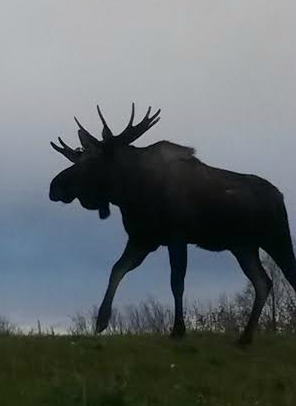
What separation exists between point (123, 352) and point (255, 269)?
3368mm

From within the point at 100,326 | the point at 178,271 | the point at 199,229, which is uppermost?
the point at 199,229

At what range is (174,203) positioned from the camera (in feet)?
54.2

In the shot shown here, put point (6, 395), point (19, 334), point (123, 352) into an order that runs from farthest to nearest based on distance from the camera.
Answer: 1. point (19, 334)
2. point (123, 352)
3. point (6, 395)

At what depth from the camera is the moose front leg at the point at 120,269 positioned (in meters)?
16.8

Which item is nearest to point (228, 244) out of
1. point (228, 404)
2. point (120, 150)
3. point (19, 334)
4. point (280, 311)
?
point (120, 150)

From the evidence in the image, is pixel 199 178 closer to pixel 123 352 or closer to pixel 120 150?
pixel 120 150

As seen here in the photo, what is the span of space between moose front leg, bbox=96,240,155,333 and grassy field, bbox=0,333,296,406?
2.74 feet

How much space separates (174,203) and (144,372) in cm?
379

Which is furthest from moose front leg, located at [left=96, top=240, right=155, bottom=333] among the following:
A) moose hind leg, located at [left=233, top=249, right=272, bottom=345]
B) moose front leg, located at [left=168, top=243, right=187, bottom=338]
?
moose hind leg, located at [left=233, top=249, right=272, bottom=345]

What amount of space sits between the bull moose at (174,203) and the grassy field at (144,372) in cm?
121

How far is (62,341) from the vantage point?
600 inches

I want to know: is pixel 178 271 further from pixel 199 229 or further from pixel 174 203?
pixel 174 203

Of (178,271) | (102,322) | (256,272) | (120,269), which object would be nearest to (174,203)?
(178,271)

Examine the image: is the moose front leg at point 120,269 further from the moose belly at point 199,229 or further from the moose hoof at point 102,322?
the moose belly at point 199,229
